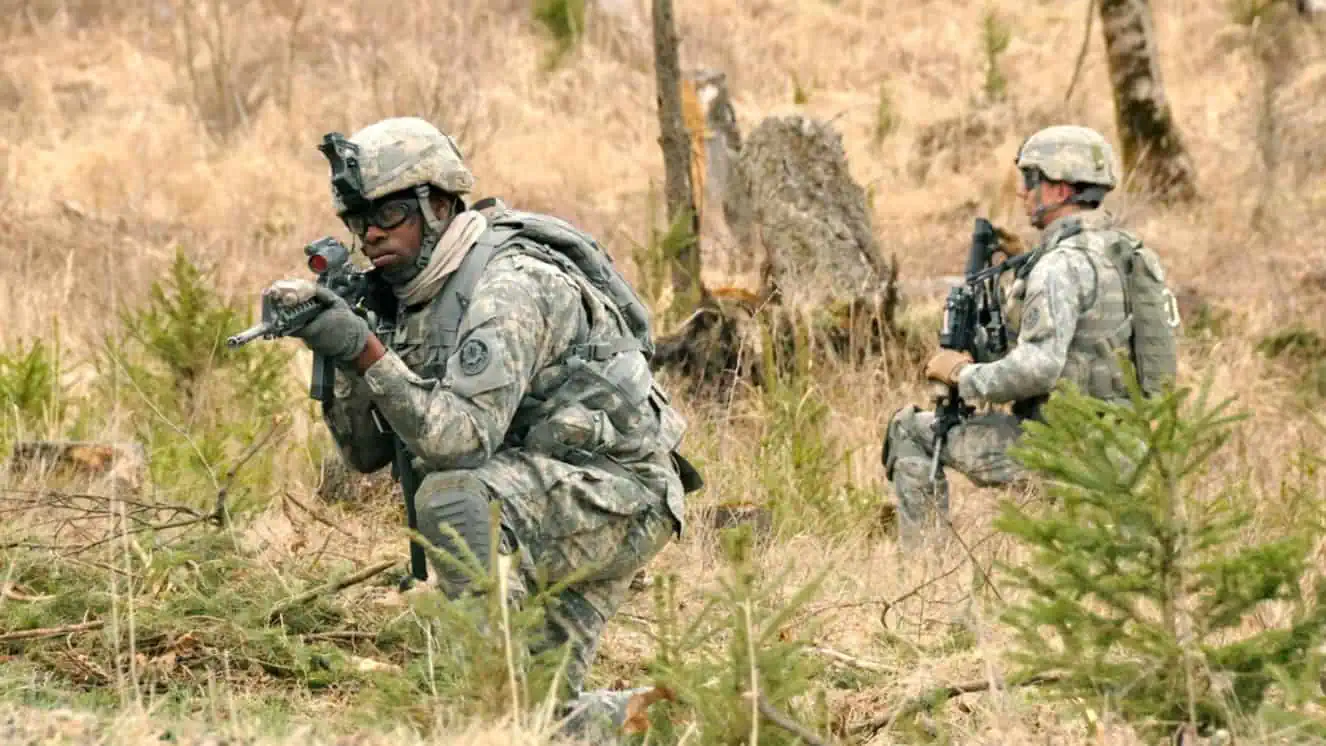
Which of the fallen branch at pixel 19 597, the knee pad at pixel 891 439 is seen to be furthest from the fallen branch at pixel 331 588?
the knee pad at pixel 891 439

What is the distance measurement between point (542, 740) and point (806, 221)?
599cm

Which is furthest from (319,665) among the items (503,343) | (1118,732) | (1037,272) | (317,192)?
(317,192)

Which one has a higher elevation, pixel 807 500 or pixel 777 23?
pixel 777 23

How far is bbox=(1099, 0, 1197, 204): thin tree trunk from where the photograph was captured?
1480cm

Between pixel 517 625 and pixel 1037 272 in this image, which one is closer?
pixel 517 625

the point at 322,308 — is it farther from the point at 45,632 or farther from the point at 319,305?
the point at 45,632

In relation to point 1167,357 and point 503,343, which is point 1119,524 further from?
point 1167,357

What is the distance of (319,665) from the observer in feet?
17.9

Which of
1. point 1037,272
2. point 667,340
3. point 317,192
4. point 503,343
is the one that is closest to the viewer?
point 503,343

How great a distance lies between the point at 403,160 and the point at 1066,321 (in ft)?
9.50

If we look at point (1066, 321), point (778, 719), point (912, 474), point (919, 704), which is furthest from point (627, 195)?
point (778, 719)

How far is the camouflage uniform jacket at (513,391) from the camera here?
189 inches

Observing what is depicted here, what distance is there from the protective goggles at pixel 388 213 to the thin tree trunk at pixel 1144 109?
10.3 metres

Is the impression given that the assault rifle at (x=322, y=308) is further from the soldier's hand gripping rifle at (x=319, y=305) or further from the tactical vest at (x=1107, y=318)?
the tactical vest at (x=1107, y=318)
